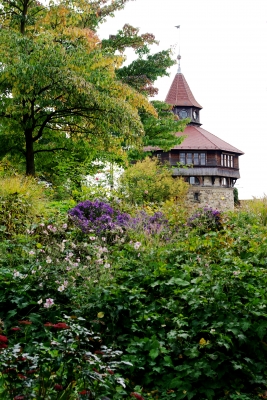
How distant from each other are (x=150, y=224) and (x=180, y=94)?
3916 cm

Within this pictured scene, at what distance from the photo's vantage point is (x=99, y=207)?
30.4ft

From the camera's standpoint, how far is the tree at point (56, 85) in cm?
1291

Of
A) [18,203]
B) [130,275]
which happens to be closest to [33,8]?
[18,203]

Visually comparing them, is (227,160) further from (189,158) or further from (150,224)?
(150,224)

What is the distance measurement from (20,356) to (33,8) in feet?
50.1

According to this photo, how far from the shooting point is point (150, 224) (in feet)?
28.8

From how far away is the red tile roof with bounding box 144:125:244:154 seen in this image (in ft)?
132

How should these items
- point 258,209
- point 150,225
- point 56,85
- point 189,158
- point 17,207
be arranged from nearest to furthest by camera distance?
point 150,225
point 17,207
point 258,209
point 56,85
point 189,158

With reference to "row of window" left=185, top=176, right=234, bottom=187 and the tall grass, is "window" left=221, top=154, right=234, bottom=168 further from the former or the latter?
the tall grass

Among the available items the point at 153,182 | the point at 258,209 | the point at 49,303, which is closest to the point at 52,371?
the point at 49,303

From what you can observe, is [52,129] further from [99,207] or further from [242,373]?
[242,373]

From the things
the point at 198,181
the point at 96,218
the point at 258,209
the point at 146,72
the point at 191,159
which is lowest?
the point at 96,218

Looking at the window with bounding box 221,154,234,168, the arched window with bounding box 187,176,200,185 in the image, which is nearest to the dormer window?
the arched window with bounding box 187,176,200,185

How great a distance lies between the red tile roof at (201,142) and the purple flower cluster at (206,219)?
95.0 feet
